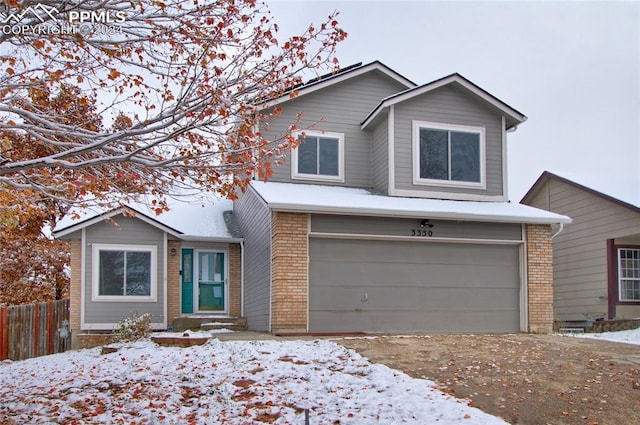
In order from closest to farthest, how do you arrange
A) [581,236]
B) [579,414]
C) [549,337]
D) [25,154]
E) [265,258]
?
[579,414], [549,337], [265,258], [25,154], [581,236]

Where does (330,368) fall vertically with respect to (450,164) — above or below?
below

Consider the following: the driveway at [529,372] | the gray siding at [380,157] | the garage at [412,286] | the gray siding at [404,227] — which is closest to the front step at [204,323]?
the garage at [412,286]

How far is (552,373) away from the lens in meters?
9.13

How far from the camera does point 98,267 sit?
53.1ft

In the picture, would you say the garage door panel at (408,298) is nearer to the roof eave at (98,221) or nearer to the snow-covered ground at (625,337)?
the snow-covered ground at (625,337)

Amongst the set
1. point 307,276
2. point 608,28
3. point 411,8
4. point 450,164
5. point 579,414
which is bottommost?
point 579,414

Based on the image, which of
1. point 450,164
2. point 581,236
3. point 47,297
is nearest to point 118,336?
point 450,164

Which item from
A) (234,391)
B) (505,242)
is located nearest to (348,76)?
(505,242)

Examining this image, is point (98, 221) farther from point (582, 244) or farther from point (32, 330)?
point (582, 244)

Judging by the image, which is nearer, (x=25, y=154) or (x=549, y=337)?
(x=549, y=337)

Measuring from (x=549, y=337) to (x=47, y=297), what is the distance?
17931 millimetres

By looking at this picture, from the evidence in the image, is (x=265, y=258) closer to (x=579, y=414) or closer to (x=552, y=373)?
(x=552, y=373)

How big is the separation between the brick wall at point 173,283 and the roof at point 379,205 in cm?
336

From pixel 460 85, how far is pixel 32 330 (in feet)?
43.7
